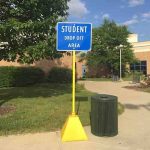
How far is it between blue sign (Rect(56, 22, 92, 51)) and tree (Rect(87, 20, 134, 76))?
113ft

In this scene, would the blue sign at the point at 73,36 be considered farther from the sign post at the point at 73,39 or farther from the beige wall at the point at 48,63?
the beige wall at the point at 48,63

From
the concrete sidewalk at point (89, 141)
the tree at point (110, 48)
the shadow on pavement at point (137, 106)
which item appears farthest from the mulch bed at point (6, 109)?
the tree at point (110, 48)

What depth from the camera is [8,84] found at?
25.4 meters

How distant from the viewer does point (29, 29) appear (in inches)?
469

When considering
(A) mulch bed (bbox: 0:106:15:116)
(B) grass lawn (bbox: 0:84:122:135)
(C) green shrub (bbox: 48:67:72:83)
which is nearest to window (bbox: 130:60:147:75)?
(C) green shrub (bbox: 48:67:72:83)

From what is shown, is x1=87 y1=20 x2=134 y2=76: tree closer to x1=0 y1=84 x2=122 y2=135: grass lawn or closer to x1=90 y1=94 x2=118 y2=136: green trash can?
x1=0 y1=84 x2=122 y2=135: grass lawn

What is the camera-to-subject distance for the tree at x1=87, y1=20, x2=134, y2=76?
43469 mm

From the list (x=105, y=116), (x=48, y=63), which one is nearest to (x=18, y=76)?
(x=48, y=63)

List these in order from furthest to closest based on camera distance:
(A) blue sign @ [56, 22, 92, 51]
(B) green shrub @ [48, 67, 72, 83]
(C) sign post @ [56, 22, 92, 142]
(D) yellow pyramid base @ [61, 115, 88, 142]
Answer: (B) green shrub @ [48, 67, 72, 83], (A) blue sign @ [56, 22, 92, 51], (C) sign post @ [56, 22, 92, 142], (D) yellow pyramid base @ [61, 115, 88, 142]

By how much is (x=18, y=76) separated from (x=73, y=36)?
17918 mm

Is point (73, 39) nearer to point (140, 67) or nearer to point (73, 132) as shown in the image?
point (73, 132)

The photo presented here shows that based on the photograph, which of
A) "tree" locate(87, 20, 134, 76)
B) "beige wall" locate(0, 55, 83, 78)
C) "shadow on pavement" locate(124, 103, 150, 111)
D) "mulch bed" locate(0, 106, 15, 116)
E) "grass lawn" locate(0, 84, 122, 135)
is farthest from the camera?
"tree" locate(87, 20, 134, 76)

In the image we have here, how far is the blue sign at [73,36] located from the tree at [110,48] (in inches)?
1356

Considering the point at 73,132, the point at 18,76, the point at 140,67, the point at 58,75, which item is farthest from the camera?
the point at 140,67
